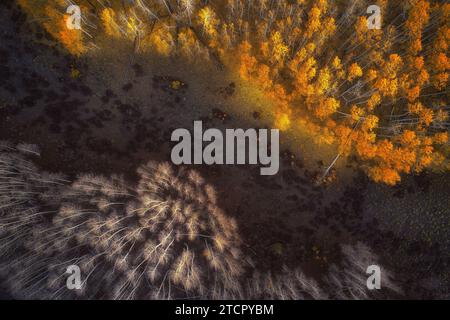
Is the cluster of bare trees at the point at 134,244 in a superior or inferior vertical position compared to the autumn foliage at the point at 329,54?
inferior

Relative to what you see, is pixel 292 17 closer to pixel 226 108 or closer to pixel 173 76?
pixel 226 108

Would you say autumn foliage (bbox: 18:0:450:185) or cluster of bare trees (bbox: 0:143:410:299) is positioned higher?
autumn foliage (bbox: 18:0:450:185)

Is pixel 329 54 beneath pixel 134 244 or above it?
above

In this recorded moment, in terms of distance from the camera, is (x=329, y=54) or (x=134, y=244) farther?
(x=329, y=54)
